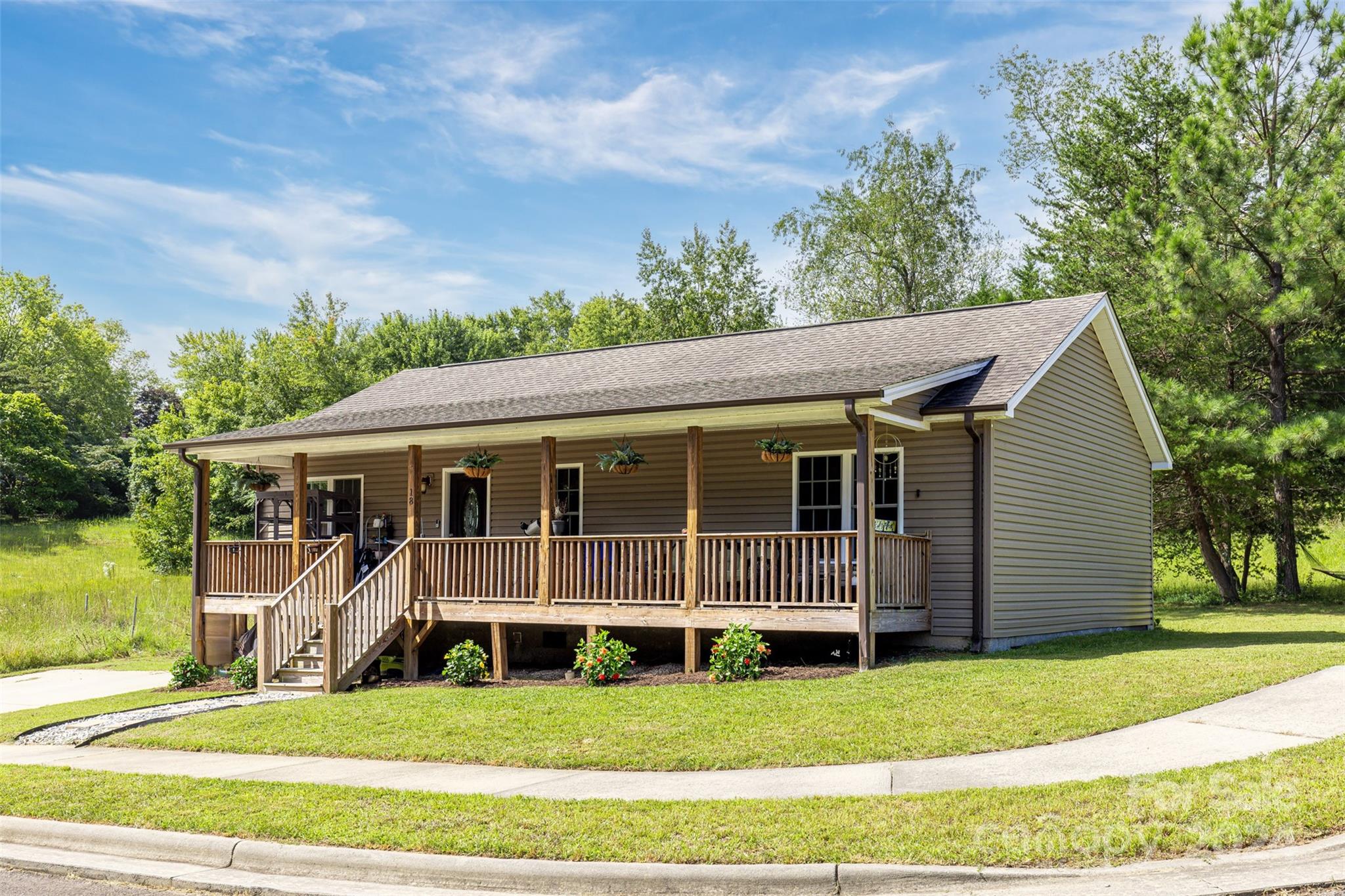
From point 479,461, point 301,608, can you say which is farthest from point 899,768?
point 479,461

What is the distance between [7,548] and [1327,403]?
45.5m

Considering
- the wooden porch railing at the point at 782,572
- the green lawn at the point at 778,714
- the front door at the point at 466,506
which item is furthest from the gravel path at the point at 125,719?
the wooden porch railing at the point at 782,572

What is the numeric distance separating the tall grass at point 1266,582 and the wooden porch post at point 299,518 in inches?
813

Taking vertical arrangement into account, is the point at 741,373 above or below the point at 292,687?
above

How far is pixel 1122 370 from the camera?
18.3 metres

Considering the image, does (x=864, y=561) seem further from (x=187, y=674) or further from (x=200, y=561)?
(x=200, y=561)

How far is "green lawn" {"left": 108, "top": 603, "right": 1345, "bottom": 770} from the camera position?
8.76m

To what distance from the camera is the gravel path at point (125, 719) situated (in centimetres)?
1161

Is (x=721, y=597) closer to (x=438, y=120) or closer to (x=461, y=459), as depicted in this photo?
(x=461, y=459)

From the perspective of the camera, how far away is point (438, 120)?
25.4 m

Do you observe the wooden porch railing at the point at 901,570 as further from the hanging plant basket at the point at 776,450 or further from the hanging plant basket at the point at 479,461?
the hanging plant basket at the point at 479,461

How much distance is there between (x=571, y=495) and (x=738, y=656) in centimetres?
617

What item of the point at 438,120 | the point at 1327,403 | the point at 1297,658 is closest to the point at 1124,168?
the point at 1327,403

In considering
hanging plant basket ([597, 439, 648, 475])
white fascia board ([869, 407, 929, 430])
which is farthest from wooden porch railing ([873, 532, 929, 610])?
hanging plant basket ([597, 439, 648, 475])
